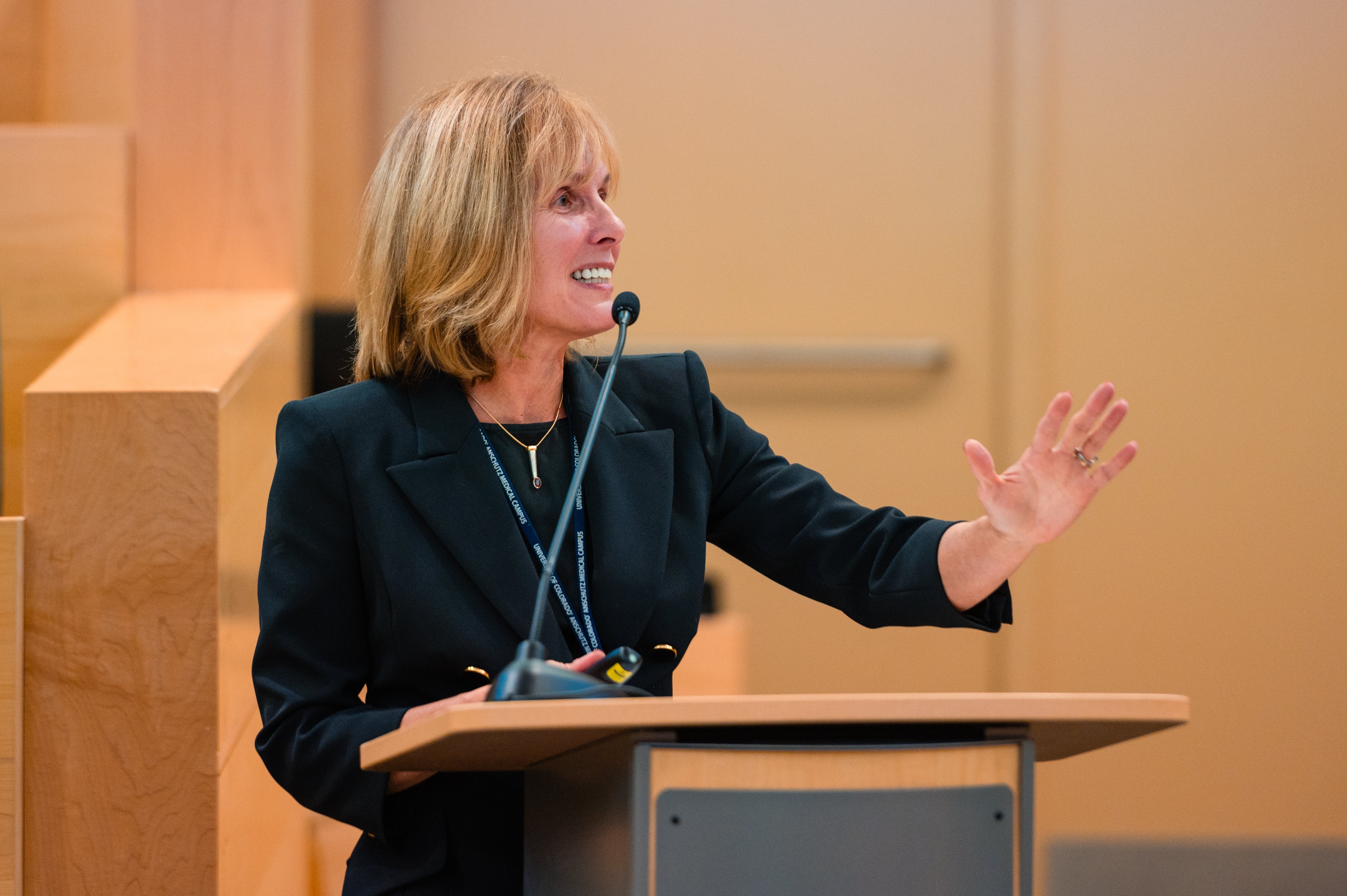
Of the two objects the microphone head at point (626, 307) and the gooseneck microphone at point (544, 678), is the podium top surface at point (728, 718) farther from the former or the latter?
the microphone head at point (626, 307)

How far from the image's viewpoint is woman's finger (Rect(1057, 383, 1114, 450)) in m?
1.10

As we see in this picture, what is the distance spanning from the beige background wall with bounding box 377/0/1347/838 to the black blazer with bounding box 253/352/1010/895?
174 centimetres


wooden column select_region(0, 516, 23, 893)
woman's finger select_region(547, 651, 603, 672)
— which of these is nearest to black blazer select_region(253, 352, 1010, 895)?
woman's finger select_region(547, 651, 603, 672)

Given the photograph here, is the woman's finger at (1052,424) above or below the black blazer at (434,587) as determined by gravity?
above

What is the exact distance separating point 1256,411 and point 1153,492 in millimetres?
307

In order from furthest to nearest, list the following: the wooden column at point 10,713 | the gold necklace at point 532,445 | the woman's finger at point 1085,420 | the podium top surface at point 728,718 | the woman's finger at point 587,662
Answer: the wooden column at point 10,713
the gold necklace at point 532,445
the woman's finger at point 1085,420
the woman's finger at point 587,662
the podium top surface at point 728,718

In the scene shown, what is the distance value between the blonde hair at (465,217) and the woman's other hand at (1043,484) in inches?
20.0

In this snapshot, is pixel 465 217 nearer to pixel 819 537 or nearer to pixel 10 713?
pixel 819 537

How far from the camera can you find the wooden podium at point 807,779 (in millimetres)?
812

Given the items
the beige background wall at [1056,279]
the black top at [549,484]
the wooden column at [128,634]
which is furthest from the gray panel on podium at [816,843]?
the beige background wall at [1056,279]

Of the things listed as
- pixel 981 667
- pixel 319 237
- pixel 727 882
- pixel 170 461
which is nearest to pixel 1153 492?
pixel 981 667

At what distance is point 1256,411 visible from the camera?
307 cm

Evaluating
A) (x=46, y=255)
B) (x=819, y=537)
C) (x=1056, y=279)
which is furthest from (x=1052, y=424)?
(x=1056, y=279)

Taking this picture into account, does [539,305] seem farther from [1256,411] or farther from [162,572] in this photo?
[1256,411]
